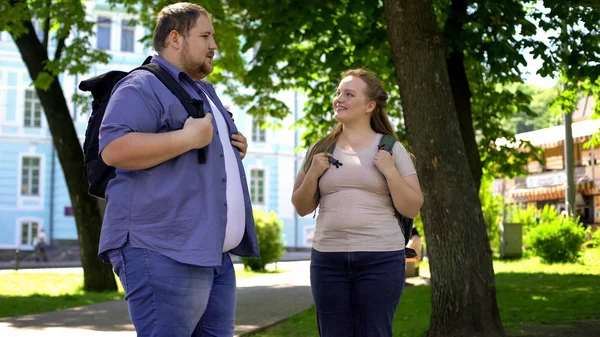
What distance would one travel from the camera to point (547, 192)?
47750 millimetres

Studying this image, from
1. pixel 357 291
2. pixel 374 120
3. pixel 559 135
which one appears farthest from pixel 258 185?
pixel 357 291

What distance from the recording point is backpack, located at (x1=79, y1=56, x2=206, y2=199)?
3.51 m

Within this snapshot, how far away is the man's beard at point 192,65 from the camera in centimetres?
362

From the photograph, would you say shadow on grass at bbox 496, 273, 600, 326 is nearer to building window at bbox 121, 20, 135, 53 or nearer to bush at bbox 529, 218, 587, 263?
bush at bbox 529, 218, 587, 263

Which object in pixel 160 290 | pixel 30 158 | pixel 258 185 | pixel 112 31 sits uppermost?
pixel 112 31

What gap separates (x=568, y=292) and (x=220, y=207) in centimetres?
1213

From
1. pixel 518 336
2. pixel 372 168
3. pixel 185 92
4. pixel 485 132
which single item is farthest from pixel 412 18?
pixel 485 132

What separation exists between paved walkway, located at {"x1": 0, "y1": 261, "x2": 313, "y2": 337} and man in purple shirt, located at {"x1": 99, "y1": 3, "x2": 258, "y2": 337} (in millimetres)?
6547

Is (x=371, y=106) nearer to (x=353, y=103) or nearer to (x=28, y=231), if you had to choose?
(x=353, y=103)

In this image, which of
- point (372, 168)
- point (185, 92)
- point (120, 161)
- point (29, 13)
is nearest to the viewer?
point (120, 161)

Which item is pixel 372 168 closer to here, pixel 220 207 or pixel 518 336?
pixel 220 207

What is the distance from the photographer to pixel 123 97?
11.1 ft

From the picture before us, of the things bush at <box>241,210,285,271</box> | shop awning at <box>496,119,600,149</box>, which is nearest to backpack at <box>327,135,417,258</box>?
bush at <box>241,210,285,271</box>

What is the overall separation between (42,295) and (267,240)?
40.9 feet
